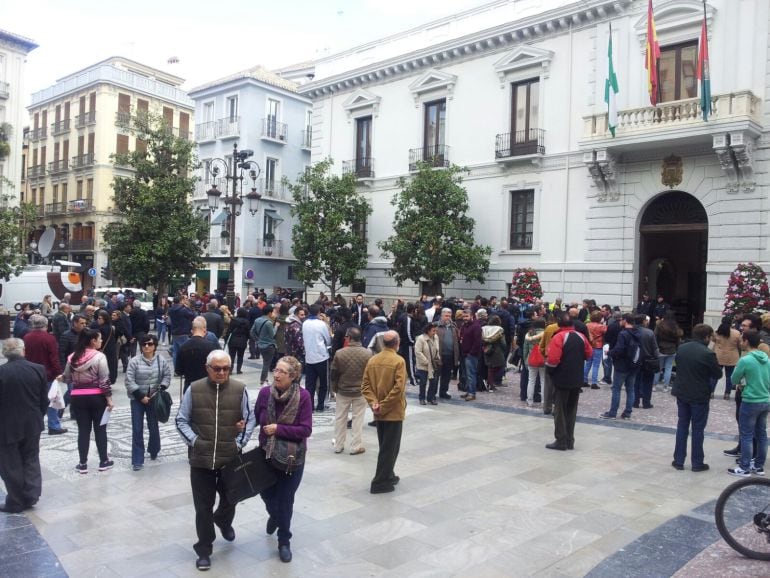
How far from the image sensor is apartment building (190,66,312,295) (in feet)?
119

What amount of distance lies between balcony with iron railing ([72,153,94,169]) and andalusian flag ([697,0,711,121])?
38817 mm

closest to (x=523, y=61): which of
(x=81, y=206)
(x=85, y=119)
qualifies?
(x=85, y=119)

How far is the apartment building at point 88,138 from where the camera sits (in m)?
44.2

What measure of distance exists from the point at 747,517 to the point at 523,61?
20457 mm

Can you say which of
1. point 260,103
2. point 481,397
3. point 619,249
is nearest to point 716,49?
point 619,249

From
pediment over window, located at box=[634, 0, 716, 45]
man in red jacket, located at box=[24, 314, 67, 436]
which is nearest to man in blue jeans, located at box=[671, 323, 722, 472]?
man in red jacket, located at box=[24, 314, 67, 436]

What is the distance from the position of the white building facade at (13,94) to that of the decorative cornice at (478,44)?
1829cm

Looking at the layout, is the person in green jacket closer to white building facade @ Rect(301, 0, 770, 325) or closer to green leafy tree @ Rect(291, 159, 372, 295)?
white building facade @ Rect(301, 0, 770, 325)

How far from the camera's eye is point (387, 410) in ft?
23.0

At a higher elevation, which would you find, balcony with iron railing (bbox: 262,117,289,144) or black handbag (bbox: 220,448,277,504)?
balcony with iron railing (bbox: 262,117,289,144)

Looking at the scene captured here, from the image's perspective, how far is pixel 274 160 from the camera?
37.9 m

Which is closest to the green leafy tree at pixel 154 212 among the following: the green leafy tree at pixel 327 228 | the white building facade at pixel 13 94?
the green leafy tree at pixel 327 228

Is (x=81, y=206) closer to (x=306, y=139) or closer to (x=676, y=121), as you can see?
(x=306, y=139)

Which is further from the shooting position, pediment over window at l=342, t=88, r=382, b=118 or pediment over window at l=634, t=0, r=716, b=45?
pediment over window at l=342, t=88, r=382, b=118
